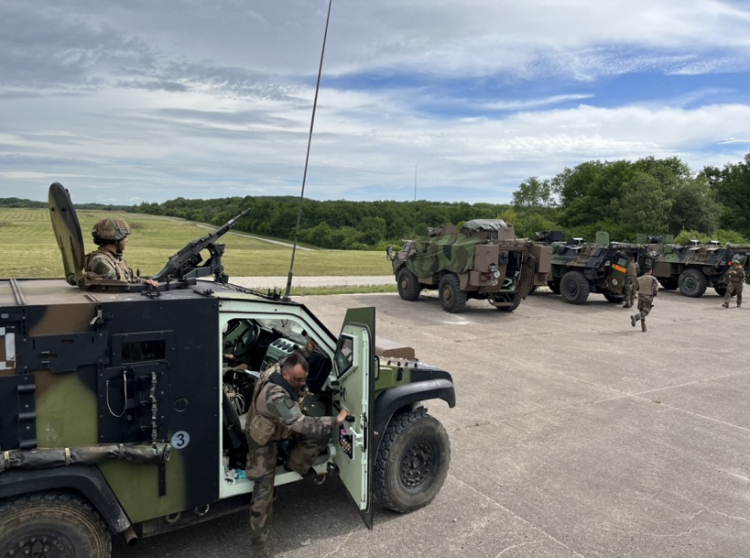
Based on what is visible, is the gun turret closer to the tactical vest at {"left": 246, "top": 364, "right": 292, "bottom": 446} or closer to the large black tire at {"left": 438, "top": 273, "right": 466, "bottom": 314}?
the tactical vest at {"left": 246, "top": 364, "right": 292, "bottom": 446}

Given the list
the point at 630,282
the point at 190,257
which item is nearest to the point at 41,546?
the point at 190,257

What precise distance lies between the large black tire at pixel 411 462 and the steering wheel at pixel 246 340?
1.45 m

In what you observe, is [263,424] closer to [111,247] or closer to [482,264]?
[111,247]

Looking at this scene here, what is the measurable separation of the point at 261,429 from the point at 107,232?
1.97 metres

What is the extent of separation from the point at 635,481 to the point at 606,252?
1283 centimetres

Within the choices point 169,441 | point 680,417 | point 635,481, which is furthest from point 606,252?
point 169,441

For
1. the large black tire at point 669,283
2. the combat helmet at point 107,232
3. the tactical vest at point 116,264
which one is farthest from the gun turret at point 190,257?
the large black tire at point 669,283

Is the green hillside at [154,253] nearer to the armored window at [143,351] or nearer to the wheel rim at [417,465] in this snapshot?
the wheel rim at [417,465]

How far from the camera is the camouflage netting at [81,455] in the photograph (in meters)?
2.94

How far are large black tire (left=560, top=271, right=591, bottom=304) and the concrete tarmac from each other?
5795 millimetres

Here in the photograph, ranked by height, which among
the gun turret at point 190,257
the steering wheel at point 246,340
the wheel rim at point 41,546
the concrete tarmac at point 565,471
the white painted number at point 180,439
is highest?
the gun turret at point 190,257

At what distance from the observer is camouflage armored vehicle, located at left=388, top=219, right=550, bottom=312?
45.5ft

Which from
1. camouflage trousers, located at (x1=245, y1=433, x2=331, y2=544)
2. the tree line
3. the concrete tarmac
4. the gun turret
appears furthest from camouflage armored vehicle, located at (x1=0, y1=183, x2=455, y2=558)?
the tree line

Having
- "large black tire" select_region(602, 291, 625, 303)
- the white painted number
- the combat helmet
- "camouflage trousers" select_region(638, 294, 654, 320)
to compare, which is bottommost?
"large black tire" select_region(602, 291, 625, 303)
